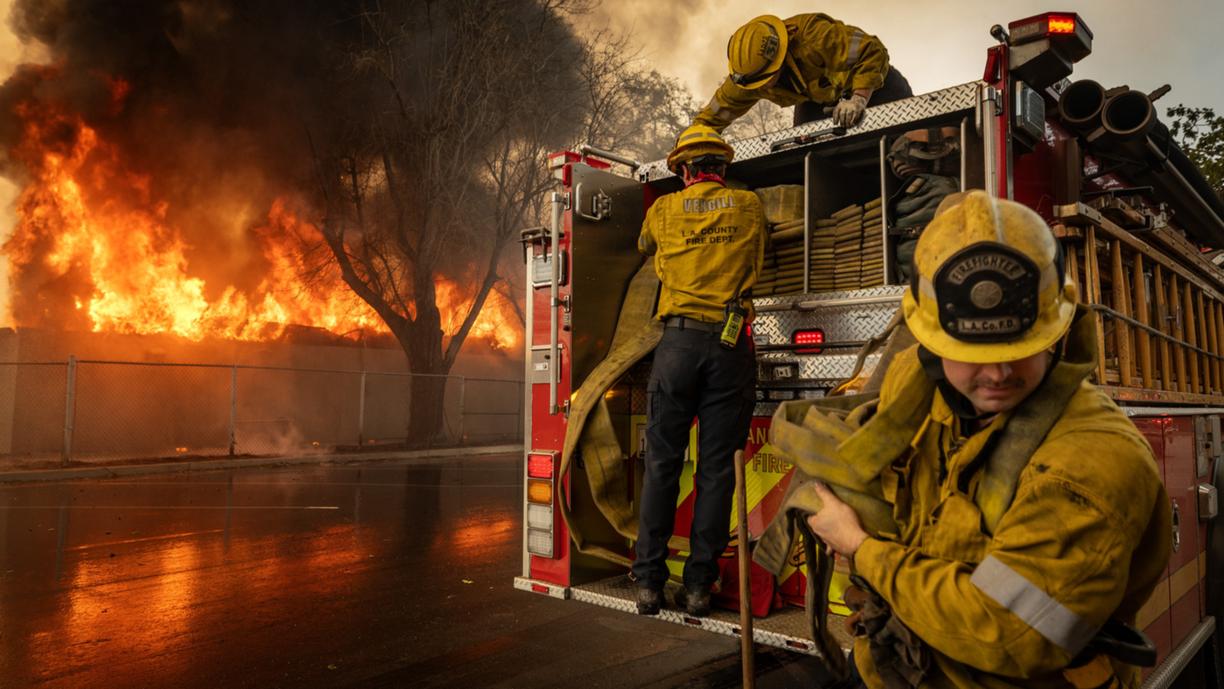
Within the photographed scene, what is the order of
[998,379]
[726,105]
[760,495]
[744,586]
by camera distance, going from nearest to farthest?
[998,379] → [744,586] → [760,495] → [726,105]

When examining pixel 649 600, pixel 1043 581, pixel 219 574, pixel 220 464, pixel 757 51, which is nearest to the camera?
pixel 1043 581

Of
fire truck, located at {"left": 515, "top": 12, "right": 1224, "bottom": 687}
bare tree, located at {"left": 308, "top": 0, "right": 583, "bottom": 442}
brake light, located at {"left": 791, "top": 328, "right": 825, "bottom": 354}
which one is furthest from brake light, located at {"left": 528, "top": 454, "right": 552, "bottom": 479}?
bare tree, located at {"left": 308, "top": 0, "right": 583, "bottom": 442}

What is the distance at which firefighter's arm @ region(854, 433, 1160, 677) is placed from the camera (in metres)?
1.52

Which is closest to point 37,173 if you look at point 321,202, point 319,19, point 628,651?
point 321,202

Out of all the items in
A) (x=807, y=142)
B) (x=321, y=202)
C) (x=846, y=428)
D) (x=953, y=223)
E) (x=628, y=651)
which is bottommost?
(x=628, y=651)

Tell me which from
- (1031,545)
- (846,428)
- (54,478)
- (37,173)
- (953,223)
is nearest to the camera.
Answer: (1031,545)

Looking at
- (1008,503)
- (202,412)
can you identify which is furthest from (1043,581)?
(202,412)

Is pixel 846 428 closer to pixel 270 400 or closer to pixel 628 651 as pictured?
pixel 628 651

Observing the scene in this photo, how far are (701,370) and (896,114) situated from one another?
5.01 feet

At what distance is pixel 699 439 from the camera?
13.3 ft

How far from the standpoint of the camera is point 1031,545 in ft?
5.05

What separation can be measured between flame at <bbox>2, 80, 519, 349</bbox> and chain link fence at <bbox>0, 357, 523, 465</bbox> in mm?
1973

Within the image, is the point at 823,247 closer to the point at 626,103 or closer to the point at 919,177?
the point at 919,177

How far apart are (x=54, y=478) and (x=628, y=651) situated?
12082 mm
